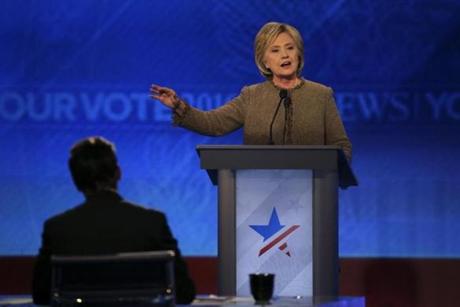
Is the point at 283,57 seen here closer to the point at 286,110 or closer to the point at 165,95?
the point at 286,110

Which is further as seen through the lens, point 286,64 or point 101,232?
point 286,64

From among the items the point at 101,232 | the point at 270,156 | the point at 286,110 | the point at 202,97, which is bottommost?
the point at 101,232

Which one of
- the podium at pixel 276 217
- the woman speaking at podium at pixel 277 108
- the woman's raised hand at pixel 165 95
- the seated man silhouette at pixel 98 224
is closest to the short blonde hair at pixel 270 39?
the woman speaking at podium at pixel 277 108

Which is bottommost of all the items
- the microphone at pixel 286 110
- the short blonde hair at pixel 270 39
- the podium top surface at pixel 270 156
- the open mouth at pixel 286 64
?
the podium top surface at pixel 270 156

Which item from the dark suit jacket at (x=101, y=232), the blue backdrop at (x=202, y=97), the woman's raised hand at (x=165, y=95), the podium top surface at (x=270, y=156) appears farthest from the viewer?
the blue backdrop at (x=202, y=97)

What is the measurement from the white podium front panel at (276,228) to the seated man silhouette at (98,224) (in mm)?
769

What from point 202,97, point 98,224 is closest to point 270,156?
point 98,224

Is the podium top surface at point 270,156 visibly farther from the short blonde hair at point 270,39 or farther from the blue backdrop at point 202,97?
the blue backdrop at point 202,97

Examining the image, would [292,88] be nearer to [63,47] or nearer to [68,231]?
[68,231]

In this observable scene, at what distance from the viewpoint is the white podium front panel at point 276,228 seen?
3406mm

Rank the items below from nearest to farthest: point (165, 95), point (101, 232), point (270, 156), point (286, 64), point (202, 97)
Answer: point (101, 232), point (270, 156), point (165, 95), point (286, 64), point (202, 97)

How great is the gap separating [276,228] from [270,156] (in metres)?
0.22

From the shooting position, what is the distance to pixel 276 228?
Answer: 343 centimetres

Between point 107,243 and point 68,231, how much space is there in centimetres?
10
